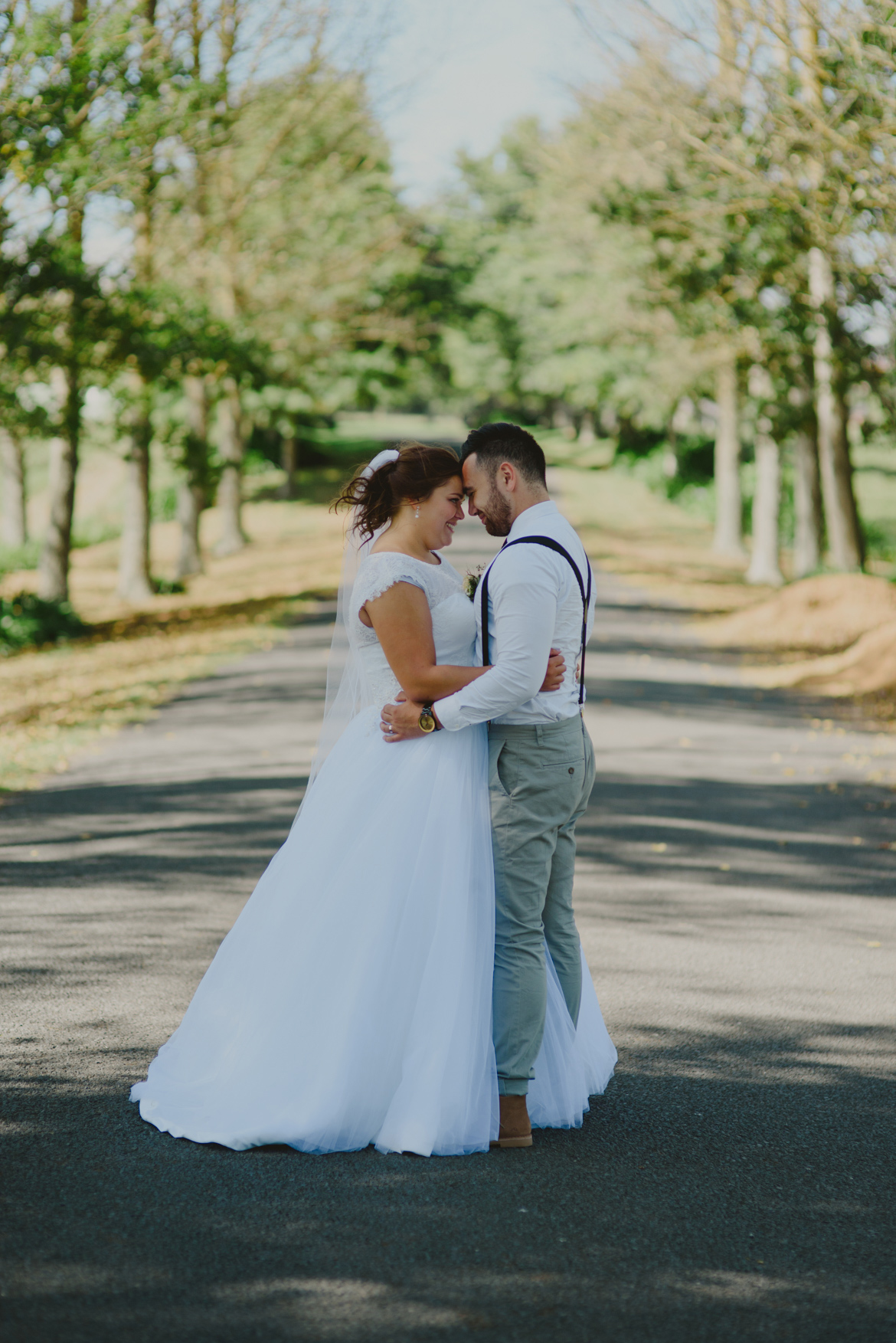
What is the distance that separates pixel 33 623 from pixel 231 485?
1615cm

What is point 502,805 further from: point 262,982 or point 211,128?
point 211,128

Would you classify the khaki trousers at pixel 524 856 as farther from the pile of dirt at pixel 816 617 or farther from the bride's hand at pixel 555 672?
the pile of dirt at pixel 816 617

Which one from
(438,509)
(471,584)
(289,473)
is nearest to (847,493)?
(471,584)

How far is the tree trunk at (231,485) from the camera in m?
31.5

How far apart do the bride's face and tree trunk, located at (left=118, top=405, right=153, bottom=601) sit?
17.3 metres

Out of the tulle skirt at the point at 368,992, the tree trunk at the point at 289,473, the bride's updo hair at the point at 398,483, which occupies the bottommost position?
the tulle skirt at the point at 368,992

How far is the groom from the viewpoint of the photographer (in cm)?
385

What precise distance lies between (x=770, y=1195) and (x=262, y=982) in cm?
168

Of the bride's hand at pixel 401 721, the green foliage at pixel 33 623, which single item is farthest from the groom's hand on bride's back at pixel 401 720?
the green foliage at pixel 33 623

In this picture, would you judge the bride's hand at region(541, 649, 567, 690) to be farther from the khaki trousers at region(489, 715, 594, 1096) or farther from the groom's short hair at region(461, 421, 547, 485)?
the groom's short hair at region(461, 421, 547, 485)

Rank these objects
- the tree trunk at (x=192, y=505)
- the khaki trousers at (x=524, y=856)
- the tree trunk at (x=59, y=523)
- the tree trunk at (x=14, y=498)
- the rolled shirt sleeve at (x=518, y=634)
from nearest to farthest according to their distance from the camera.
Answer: the rolled shirt sleeve at (x=518, y=634) < the khaki trousers at (x=524, y=856) < the tree trunk at (x=59, y=523) < the tree trunk at (x=192, y=505) < the tree trunk at (x=14, y=498)

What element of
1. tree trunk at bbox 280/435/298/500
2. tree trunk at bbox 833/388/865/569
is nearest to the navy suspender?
tree trunk at bbox 833/388/865/569

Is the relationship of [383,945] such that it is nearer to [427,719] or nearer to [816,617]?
[427,719]

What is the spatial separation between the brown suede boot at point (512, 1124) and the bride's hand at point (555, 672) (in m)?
1.29
